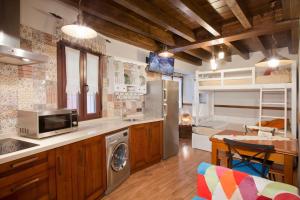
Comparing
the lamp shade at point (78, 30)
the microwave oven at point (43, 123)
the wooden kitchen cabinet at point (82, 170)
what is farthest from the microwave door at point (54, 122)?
the lamp shade at point (78, 30)

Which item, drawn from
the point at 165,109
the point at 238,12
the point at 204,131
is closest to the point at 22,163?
the point at 165,109

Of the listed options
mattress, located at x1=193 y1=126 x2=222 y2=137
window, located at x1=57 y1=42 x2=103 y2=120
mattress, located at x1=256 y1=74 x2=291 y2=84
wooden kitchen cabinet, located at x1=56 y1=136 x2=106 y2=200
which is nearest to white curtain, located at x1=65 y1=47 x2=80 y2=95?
window, located at x1=57 y1=42 x2=103 y2=120

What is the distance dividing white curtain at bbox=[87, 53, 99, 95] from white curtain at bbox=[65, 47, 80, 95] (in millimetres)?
200

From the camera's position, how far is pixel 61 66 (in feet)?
7.55

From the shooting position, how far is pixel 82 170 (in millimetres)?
1854

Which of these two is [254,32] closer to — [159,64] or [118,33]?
[159,64]

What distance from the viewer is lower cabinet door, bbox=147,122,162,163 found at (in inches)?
121

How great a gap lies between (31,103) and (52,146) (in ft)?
2.60

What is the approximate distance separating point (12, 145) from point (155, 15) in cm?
219

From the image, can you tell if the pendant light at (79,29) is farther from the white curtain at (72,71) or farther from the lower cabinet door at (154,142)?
the lower cabinet door at (154,142)

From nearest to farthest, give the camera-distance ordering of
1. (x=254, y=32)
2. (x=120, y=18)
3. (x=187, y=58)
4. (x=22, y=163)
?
(x=22, y=163) → (x=120, y=18) → (x=254, y=32) → (x=187, y=58)

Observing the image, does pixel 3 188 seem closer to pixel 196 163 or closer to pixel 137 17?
pixel 137 17

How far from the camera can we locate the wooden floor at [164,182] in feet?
7.19

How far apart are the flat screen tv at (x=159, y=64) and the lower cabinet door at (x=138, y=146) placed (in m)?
1.49
